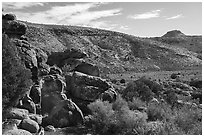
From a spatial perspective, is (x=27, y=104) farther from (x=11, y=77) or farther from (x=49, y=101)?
(x=11, y=77)

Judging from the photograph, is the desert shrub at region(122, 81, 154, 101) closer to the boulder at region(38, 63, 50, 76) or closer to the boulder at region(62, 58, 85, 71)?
the boulder at region(62, 58, 85, 71)

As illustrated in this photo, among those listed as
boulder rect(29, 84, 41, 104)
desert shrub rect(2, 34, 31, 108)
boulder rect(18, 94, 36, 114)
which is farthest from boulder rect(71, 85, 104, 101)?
desert shrub rect(2, 34, 31, 108)

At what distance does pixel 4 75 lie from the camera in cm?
1068

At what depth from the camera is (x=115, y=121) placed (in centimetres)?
1368

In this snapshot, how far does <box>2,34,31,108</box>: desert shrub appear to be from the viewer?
10758 millimetres

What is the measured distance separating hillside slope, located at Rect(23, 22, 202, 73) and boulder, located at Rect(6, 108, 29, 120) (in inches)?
1865

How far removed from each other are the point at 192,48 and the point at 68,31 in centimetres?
4391

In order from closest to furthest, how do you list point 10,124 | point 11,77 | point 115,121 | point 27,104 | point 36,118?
1. point 11,77
2. point 10,124
3. point 36,118
4. point 115,121
5. point 27,104

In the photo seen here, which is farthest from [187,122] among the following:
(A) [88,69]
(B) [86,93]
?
(A) [88,69]

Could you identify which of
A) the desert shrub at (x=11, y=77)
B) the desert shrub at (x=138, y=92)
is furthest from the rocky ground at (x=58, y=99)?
the desert shrub at (x=138, y=92)

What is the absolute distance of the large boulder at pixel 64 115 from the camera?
1419 cm

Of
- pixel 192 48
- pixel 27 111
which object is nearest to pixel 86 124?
pixel 27 111

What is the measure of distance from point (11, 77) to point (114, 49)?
66.9 metres

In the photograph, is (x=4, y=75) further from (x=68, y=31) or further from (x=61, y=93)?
(x=68, y=31)
